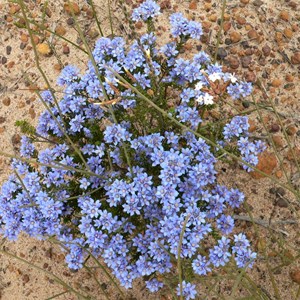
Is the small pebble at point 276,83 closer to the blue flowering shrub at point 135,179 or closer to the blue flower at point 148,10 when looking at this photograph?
the blue flowering shrub at point 135,179

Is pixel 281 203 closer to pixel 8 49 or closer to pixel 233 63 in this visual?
pixel 233 63

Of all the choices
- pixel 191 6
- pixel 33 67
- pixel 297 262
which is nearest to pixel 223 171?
pixel 297 262

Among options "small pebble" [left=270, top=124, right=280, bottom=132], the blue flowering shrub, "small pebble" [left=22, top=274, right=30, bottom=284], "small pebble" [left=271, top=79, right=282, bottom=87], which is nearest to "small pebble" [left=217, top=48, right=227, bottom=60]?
"small pebble" [left=271, top=79, right=282, bottom=87]

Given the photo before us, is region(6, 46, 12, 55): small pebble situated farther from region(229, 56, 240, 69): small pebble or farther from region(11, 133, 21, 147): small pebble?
region(229, 56, 240, 69): small pebble

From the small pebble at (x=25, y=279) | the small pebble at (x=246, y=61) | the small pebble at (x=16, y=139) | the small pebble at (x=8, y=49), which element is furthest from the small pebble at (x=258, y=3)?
the small pebble at (x=25, y=279)

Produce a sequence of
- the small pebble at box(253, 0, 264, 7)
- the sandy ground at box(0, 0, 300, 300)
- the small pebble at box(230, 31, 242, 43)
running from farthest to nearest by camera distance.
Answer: the small pebble at box(253, 0, 264, 7) < the small pebble at box(230, 31, 242, 43) < the sandy ground at box(0, 0, 300, 300)

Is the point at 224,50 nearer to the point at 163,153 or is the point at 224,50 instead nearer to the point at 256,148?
Answer: the point at 256,148
